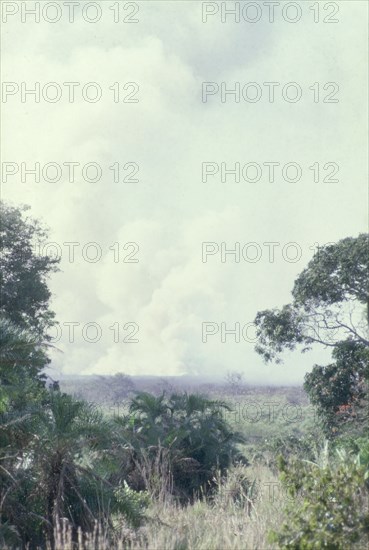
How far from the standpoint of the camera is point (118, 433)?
38.2 feet

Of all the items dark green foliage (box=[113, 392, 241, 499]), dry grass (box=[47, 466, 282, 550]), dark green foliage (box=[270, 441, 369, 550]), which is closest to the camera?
dark green foliage (box=[270, 441, 369, 550])

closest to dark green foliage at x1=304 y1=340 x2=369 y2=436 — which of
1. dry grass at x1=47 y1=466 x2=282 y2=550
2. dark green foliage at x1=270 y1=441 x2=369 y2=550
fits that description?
dry grass at x1=47 y1=466 x2=282 y2=550

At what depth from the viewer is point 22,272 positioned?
99.1 feet

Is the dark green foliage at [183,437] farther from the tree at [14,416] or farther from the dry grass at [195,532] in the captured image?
the tree at [14,416]

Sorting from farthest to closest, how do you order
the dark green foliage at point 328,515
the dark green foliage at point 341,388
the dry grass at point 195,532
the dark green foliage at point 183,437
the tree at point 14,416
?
1. the dark green foliage at point 341,388
2. the dark green foliage at point 183,437
3. the tree at point 14,416
4. the dry grass at point 195,532
5. the dark green foliage at point 328,515

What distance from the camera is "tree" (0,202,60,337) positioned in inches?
1140

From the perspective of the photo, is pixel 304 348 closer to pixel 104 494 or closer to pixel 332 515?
pixel 104 494

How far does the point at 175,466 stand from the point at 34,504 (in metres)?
7.11

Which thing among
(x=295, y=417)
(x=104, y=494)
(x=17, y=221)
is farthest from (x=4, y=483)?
(x=295, y=417)

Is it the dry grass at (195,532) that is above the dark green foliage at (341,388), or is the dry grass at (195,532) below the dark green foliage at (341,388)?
below

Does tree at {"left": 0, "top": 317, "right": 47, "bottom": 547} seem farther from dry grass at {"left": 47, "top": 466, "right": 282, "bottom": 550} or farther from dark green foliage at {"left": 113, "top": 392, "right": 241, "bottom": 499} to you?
dark green foliage at {"left": 113, "top": 392, "right": 241, "bottom": 499}

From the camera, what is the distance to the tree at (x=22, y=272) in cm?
2896

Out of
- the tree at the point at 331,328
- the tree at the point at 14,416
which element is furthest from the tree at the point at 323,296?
the tree at the point at 14,416

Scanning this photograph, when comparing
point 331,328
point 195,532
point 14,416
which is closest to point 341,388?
point 331,328
